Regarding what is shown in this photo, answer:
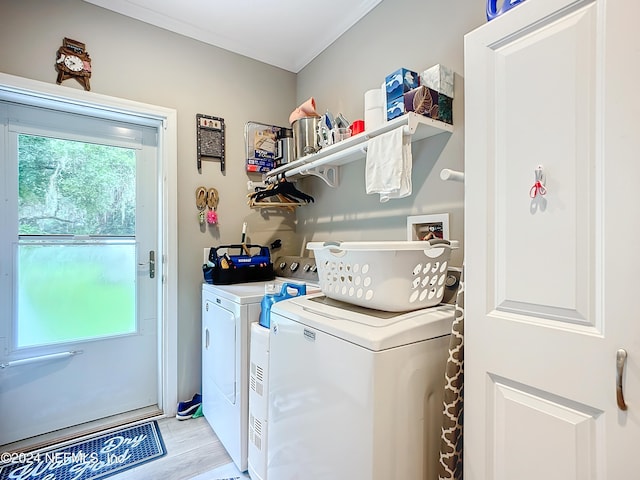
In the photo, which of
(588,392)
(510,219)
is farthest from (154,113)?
(588,392)

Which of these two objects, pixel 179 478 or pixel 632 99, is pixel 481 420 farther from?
pixel 179 478

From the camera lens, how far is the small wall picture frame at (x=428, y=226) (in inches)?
61.3

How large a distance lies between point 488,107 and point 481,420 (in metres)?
0.85

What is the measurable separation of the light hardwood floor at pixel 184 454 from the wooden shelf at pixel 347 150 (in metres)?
1.77

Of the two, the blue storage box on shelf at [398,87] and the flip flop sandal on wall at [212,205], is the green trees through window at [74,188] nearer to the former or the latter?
the flip flop sandal on wall at [212,205]

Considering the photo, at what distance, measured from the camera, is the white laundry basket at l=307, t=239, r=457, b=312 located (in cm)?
109

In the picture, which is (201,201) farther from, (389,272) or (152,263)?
(389,272)

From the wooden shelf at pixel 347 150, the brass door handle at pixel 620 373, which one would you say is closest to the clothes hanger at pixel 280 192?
the wooden shelf at pixel 347 150

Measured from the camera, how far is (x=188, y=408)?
2223 millimetres

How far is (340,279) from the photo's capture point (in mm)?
1241

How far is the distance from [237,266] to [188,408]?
1.03m

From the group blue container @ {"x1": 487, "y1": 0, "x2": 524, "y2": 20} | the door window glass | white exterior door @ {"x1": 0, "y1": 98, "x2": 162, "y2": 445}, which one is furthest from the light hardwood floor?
blue container @ {"x1": 487, "y1": 0, "x2": 524, "y2": 20}

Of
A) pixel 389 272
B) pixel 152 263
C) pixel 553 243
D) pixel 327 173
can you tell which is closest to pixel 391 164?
pixel 389 272

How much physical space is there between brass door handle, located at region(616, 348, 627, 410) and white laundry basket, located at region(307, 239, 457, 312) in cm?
56
